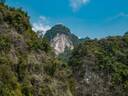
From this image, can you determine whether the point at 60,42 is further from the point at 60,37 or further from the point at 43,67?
the point at 43,67

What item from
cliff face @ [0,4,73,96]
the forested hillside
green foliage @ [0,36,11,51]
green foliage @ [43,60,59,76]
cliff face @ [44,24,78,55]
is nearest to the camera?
cliff face @ [0,4,73,96]

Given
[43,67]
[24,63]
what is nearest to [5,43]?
[24,63]

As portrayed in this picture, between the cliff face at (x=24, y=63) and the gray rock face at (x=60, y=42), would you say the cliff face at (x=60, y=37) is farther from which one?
the cliff face at (x=24, y=63)

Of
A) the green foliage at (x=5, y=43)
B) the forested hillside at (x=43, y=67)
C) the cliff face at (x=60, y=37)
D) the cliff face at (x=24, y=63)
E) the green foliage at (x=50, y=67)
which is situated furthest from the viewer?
the cliff face at (x=60, y=37)

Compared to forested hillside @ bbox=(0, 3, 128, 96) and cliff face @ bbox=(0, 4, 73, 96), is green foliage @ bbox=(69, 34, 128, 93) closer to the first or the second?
forested hillside @ bbox=(0, 3, 128, 96)

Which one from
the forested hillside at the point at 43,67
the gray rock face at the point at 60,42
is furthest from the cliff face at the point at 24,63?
the gray rock face at the point at 60,42

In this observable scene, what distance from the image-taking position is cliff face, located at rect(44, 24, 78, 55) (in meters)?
93.9

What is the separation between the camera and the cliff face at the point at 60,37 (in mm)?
93938

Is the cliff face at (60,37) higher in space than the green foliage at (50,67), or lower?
higher

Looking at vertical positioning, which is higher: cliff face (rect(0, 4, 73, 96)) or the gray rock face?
the gray rock face

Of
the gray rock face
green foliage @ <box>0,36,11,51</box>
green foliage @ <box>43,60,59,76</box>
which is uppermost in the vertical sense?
the gray rock face

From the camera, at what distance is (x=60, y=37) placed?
93.9 metres

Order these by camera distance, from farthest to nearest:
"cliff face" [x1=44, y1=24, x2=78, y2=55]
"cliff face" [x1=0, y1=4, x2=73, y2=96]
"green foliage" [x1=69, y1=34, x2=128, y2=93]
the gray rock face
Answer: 1. the gray rock face
2. "cliff face" [x1=44, y1=24, x2=78, y2=55]
3. "green foliage" [x1=69, y1=34, x2=128, y2=93]
4. "cliff face" [x1=0, y1=4, x2=73, y2=96]

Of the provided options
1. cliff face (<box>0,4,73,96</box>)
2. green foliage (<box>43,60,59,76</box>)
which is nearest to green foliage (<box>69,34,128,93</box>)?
cliff face (<box>0,4,73,96</box>)
